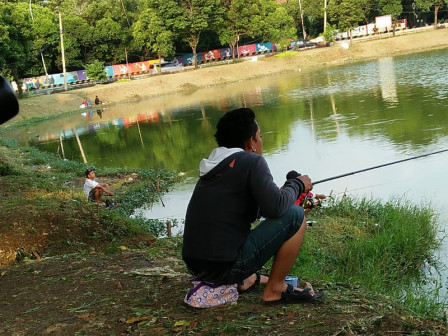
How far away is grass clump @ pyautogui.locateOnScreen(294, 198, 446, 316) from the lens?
18.1 ft

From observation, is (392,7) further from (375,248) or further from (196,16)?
(375,248)

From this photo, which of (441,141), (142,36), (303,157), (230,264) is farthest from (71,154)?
(142,36)

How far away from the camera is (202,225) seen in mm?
3369

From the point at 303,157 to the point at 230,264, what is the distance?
1047 centimetres

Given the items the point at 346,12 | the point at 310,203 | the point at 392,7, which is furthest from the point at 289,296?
the point at 392,7

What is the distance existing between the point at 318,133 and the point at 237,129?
44.3 feet

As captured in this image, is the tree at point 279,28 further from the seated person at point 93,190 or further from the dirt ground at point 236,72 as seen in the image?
the seated person at point 93,190

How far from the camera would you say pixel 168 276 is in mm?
4469

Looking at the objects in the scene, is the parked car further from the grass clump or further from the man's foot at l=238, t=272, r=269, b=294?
the man's foot at l=238, t=272, r=269, b=294

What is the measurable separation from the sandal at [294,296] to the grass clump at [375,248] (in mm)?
1331

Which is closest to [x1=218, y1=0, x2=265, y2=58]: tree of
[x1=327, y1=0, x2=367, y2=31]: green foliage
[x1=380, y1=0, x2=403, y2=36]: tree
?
[x1=327, y1=0, x2=367, y2=31]: green foliage

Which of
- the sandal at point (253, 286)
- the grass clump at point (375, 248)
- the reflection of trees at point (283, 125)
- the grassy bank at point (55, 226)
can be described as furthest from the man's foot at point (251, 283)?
the reflection of trees at point (283, 125)

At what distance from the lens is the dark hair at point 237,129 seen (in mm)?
3488

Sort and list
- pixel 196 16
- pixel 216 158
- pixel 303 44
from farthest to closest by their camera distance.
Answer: pixel 303 44 → pixel 196 16 → pixel 216 158
